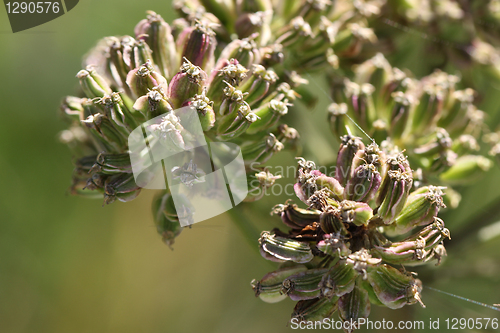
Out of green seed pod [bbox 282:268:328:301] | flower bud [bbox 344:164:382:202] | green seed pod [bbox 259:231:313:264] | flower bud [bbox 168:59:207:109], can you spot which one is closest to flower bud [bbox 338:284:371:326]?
green seed pod [bbox 282:268:328:301]

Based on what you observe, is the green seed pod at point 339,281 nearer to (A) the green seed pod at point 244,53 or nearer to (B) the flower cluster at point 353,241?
(B) the flower cluster at point 353,241

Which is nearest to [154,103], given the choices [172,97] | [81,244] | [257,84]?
[172,97]

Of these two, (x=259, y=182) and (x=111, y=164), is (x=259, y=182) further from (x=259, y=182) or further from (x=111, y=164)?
(x=111, y=164)

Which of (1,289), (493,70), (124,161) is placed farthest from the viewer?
(1,289)

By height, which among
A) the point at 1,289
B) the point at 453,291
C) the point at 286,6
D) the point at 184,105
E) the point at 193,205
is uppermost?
the point at 286,6

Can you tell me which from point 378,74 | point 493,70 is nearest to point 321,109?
point 378,74

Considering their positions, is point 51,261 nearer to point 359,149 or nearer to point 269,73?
point 269,73

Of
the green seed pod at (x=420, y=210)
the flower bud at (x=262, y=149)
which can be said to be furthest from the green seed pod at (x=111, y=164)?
the green seed pod at (x=420, y=210)
